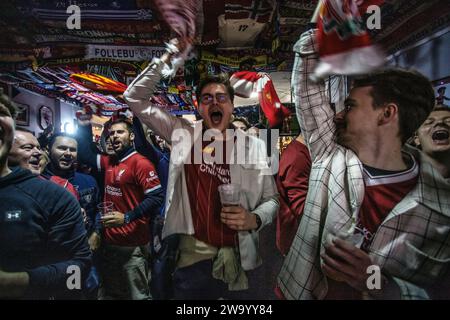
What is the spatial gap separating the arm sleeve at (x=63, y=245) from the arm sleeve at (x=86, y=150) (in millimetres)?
243

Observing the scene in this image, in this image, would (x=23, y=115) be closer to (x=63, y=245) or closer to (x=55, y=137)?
(x=55, y=137)

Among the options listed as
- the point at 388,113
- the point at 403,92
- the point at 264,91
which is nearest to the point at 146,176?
the point at 264,91

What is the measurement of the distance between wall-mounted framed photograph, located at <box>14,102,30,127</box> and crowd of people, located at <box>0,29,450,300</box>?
38 millimetres

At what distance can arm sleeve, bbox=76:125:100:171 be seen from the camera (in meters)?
1.96

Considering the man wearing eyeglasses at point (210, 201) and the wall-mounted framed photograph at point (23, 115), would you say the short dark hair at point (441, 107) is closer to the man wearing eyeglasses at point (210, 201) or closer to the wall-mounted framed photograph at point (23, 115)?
the man wearing eyeglasses at point (210, 201)

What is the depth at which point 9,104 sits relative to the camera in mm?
1920

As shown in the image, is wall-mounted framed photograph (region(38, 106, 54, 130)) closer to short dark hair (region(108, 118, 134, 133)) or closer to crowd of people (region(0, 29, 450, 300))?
crowd of people (region(0, 29, 450, 300))

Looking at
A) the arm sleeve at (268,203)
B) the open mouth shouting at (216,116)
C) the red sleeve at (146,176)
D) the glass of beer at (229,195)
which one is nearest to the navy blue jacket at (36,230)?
the red sleeve at (146,176)

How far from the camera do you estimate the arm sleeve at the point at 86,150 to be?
6.42 ft

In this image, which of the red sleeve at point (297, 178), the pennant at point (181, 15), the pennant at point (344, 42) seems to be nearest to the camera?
the pennant at point (344, 42)

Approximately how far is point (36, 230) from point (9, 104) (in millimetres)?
839

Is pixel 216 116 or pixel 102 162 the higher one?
pixel 216 116
